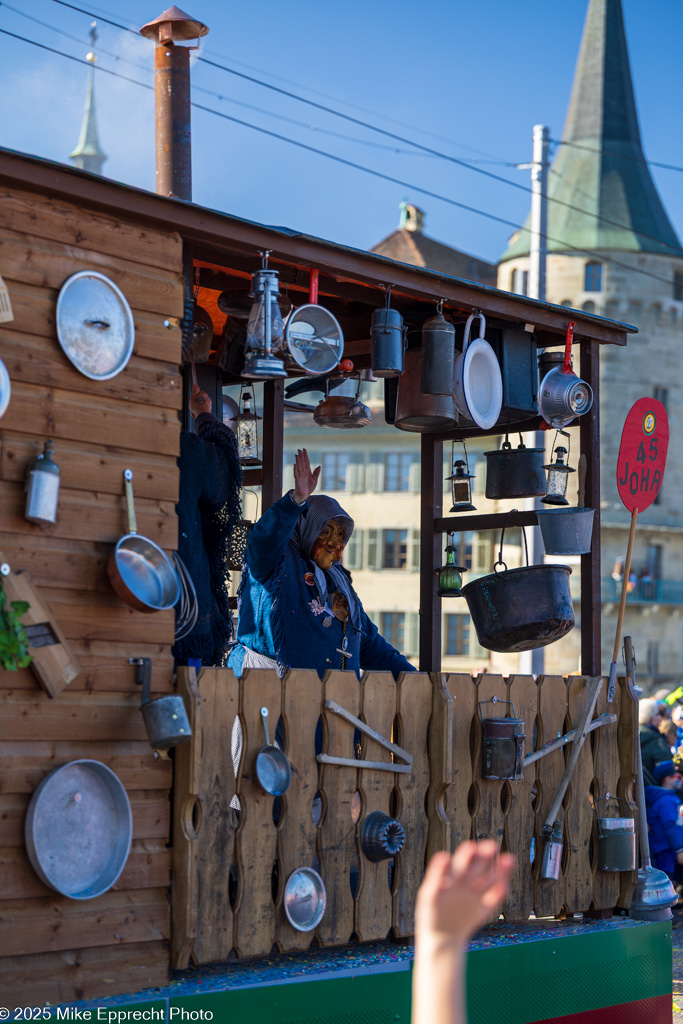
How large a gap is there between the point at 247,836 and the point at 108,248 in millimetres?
2124

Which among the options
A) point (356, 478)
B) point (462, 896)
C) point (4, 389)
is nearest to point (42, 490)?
point (4, 389)

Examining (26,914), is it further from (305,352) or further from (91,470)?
(305,352)

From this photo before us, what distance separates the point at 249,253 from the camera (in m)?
4.76

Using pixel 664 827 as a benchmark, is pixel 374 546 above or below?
above

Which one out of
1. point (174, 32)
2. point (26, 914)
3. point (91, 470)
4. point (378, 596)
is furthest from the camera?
point (378, 596)

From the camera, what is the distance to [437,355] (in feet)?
17.7

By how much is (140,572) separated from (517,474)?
2749 mm

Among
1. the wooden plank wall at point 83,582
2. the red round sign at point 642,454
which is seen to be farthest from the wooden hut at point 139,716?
the red round sign at point 642,454

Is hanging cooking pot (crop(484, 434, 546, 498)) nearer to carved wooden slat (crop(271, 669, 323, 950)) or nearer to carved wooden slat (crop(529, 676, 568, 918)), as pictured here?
carved wooden slat (crop(529, 676, 568, 918))

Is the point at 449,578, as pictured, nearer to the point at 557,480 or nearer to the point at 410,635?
the point at 557,480

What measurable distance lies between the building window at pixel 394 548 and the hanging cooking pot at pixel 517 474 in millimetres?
34088

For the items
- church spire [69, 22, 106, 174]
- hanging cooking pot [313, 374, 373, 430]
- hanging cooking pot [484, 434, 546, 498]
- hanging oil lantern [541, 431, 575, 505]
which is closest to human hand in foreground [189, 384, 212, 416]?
hanging cooking pot [313, 374, 373, 430]

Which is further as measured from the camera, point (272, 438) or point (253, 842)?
point (272, 438)

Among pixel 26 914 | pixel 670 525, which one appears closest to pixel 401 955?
pixel 26 914
